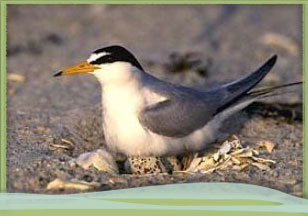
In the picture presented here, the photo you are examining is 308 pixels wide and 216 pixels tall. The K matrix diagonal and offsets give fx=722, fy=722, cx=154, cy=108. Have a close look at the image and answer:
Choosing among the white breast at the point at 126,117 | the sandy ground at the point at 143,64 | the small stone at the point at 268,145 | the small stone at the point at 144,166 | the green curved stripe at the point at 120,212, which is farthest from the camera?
the small stone at the point at 268,145

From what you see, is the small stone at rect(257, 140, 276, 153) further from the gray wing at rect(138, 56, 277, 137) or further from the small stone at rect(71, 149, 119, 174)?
the small stone at rect(71, 149, 119, 174)

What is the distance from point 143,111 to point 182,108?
8.9 inches

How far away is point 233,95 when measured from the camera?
12.3ft

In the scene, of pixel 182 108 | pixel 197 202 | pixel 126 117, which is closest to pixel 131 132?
pixel 126 117

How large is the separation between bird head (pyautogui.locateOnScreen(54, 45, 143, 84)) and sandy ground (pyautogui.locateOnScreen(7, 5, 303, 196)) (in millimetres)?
400

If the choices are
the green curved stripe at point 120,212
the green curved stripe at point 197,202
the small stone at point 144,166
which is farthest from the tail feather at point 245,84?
the green curved stripe at point 120,212

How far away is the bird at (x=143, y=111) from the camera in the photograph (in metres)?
3.37

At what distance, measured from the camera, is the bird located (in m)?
3.37

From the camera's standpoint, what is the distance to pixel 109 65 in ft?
11.2

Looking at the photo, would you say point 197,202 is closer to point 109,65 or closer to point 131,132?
point 131,132

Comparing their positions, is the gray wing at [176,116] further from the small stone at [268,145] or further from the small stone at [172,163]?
the small stone at [268,145]

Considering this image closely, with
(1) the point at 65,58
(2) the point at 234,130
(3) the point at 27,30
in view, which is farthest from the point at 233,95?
(3) the point at 27,30

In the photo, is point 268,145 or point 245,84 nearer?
point 268,145

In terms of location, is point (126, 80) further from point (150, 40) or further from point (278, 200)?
point (150, 40)
